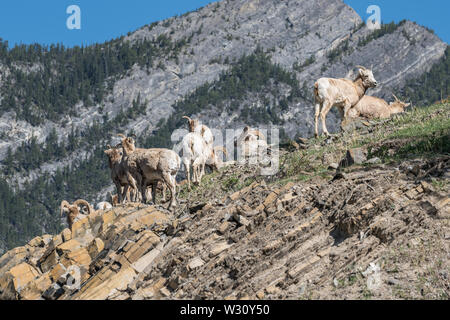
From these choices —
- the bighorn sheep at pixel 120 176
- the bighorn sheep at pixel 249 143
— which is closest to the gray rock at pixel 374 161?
the bighorn sheep at pixel 120 176

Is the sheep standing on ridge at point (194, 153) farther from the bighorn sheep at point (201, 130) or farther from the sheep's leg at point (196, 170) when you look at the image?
the bighorn sheep at point (201, 130)

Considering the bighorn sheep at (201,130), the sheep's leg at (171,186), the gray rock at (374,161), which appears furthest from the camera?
the bighorn sheep at (201,130)

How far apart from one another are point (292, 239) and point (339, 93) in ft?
37.7

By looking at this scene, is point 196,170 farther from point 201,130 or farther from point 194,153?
point 201,130

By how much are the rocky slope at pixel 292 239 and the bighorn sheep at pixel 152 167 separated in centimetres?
107

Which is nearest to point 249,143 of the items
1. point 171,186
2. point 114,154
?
point 114,154

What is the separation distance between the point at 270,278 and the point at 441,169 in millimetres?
3872

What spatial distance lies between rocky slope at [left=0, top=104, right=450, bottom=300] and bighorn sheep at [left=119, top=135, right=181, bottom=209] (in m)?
1.07

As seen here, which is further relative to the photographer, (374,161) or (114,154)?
(114,154)

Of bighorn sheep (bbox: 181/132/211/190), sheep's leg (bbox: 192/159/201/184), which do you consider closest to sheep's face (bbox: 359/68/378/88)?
bighorn sheep (bbox: 181/132/211/190)

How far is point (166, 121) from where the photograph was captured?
190 m

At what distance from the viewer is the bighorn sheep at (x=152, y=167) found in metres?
18.8

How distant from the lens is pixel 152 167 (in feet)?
63.2
